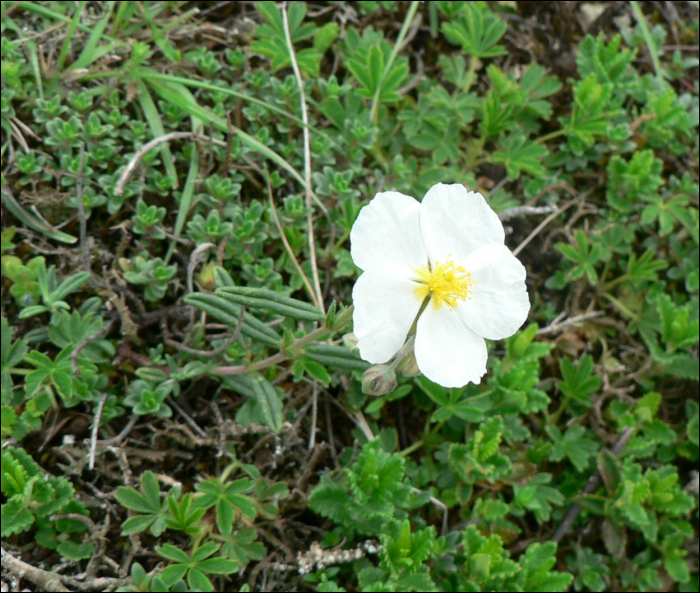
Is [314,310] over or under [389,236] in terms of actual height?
under

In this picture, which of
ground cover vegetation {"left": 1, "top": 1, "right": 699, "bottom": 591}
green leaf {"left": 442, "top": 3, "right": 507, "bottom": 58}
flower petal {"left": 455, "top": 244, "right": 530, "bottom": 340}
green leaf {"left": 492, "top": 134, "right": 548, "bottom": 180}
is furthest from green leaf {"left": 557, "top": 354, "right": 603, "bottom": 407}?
green leaf {"left": 442, "top": 3, "right": 507, "bottom": 58}

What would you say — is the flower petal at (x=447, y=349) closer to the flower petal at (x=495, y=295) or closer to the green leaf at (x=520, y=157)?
the flower petal at (x=495, y=295)

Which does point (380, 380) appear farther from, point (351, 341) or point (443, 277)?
point (443, 277)

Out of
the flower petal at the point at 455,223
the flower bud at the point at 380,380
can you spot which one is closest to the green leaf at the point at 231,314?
the flower bud at the point at 380,380

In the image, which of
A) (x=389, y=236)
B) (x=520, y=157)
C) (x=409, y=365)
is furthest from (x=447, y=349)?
(x=520, y=157)

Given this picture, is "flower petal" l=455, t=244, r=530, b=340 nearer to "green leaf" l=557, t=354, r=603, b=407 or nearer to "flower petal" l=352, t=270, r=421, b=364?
"flower petal" l=352, t=270, r=421, b=364

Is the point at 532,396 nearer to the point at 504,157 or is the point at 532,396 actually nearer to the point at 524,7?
the point at 504,157
